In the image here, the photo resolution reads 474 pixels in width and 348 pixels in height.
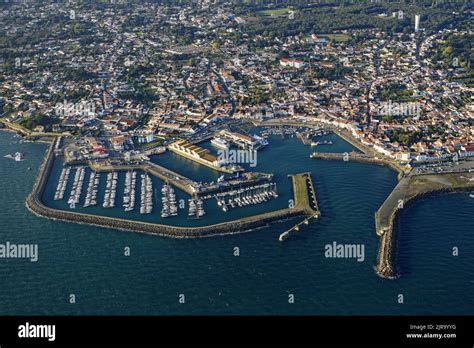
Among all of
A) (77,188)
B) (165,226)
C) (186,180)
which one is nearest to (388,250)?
(165,226)

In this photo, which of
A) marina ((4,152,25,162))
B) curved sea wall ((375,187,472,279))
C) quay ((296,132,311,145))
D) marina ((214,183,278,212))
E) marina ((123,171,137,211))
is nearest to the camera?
curved sea wall ((375,187,472,279))

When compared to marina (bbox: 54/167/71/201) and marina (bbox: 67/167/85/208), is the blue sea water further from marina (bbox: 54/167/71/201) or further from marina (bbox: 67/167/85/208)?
marina (bbox: 67/167/85/208)

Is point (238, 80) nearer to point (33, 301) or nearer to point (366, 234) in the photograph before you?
point (366, 234)

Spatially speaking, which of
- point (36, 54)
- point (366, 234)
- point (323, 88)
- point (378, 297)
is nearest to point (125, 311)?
point (378, 297)

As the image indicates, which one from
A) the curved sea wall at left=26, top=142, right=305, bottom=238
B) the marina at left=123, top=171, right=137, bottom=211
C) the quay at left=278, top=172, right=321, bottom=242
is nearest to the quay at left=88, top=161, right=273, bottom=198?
the marina at left=123, top=171, right=137, bottom=211

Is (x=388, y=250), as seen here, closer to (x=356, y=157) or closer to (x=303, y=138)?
(x=356, y=157)

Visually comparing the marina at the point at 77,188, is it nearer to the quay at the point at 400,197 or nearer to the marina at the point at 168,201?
the marina at the point at 168,201
